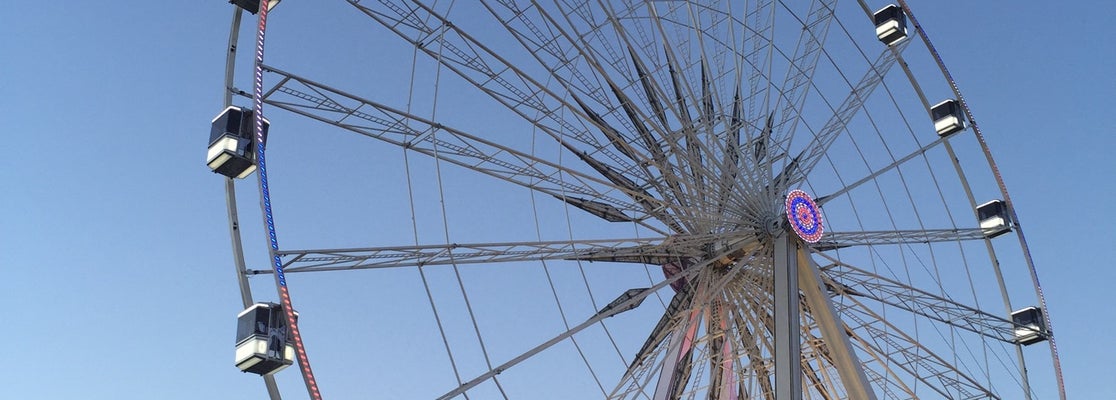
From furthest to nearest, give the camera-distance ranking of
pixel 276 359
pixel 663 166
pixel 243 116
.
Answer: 1. pixel 663 166
2. pixel 243 116
3. pixel 276 359

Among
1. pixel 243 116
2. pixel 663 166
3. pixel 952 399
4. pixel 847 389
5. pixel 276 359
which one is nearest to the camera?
pixel 276 359

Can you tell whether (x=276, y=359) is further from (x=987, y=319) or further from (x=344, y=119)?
(x=987, y=319)

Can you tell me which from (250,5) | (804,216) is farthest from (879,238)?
(250,5)

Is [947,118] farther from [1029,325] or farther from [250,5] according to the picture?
[250,5]

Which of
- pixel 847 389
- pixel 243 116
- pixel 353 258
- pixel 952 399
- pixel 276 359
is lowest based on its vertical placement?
pixel 952 399

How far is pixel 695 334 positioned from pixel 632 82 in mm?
4158

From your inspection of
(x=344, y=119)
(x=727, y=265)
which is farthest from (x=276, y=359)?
(x=727, y=265)

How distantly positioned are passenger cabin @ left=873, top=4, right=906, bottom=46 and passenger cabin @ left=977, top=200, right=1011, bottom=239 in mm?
4426

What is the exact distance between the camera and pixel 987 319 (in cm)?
2025

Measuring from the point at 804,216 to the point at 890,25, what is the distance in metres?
6.11

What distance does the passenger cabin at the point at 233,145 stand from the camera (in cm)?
1171

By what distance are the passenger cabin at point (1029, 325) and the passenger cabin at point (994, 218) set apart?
65.7 inches

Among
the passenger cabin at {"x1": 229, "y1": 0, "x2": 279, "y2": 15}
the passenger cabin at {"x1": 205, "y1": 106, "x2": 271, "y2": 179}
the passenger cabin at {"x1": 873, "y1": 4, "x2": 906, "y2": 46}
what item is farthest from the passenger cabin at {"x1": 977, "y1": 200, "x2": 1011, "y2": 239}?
the passenger cabin at {"x1": 205, "y1": 106, "x2": 271, "y2": 179}

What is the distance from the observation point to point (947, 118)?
2189cm
